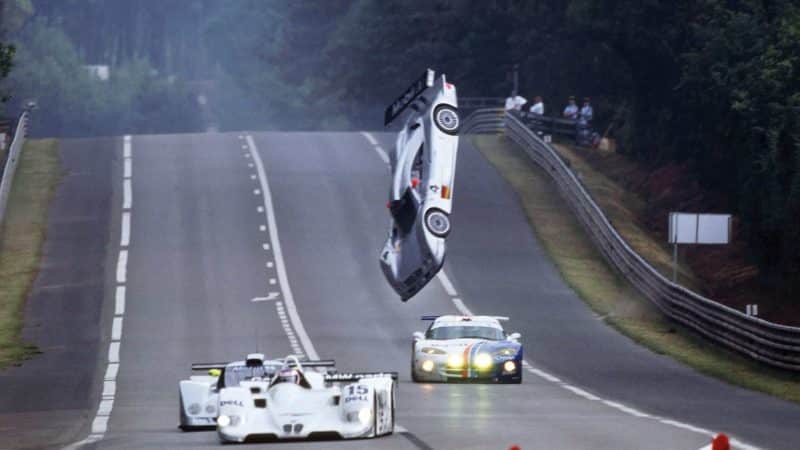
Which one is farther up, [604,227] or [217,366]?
[604,227]

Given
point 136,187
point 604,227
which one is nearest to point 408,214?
point 604,227

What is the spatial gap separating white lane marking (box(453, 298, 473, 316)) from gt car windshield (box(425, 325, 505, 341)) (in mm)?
11053

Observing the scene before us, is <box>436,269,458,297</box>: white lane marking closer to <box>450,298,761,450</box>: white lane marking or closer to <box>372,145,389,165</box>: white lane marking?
<box>450,298,761,450</box>: white lane marking

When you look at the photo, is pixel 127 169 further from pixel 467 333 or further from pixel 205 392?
pixel 205 392

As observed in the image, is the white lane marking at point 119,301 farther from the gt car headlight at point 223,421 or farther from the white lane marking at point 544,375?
the gt car headlight at point 223,421

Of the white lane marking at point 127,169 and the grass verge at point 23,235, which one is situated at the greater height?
the white lane marking at point 127,169

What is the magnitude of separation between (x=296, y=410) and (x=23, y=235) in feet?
113

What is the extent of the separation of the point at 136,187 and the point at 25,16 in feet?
374

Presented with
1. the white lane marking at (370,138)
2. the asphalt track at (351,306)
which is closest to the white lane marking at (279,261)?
the asphalt track at (351,306)

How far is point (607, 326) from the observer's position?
43.2 m

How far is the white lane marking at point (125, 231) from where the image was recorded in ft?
173

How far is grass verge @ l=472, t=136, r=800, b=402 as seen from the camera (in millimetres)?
34906

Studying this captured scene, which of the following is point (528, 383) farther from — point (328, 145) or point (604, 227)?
point (328, 145)

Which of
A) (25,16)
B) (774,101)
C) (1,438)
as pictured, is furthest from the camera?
(25,16)
